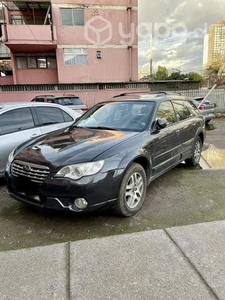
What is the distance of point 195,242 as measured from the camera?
8.68ft

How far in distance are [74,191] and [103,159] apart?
1.62ft

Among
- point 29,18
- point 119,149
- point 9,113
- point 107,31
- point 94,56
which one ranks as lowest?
point 119,149

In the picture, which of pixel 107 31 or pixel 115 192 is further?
pixel 107 31

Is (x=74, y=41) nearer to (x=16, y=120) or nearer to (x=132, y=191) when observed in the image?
(x=16, y=120)

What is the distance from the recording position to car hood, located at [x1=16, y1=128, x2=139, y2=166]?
2.83 m

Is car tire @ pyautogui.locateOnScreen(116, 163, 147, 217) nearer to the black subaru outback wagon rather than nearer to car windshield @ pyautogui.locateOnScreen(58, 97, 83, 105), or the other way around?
the black subaru outback wagon

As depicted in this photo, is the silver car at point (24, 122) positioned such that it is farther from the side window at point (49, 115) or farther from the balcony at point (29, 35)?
the balcony at point (29, 35)

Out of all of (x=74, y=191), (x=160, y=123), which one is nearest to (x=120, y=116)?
(x=160, y=123)

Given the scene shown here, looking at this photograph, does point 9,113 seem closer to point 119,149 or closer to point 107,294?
point 119,149

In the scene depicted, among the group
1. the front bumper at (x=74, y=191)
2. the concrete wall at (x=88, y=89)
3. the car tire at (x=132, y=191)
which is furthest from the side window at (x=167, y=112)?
the concrete wall at (x=88, y=89)

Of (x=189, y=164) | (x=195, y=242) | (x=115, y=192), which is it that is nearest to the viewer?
(x=195, y=242)

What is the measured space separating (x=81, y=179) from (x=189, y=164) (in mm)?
3417

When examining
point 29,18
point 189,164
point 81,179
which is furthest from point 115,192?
point 29,18

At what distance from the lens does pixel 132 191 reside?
325 centimetres
